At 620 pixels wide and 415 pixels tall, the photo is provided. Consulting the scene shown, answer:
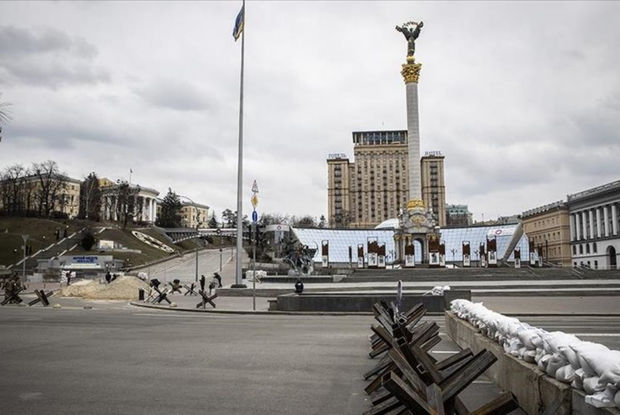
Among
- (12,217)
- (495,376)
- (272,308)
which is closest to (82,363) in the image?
(495,376)

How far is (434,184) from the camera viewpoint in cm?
19150

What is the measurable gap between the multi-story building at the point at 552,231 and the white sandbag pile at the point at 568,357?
10682cm

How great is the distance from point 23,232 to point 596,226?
114 m

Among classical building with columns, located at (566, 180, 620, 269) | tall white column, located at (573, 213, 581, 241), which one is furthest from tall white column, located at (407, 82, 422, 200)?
tall white column, located at (573, 213, 581, 241)

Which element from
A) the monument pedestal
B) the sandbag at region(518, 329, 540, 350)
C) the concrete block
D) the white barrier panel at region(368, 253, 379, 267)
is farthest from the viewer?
the monument pedestal

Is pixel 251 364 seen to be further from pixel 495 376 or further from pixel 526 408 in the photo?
pixel 526 408

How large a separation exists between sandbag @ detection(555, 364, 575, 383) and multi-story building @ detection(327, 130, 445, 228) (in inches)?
7330

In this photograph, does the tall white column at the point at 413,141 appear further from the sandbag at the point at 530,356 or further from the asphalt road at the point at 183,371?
the sandbag at the point at 530,356

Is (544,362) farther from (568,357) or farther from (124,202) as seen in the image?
(124,202)

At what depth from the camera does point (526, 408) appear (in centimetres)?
593

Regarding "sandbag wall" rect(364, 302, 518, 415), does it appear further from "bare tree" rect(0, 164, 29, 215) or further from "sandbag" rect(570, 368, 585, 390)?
"bare tree" rect(0, 164, 29, 215)

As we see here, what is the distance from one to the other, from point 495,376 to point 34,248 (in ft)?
350

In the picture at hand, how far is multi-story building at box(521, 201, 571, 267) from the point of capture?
11306cm

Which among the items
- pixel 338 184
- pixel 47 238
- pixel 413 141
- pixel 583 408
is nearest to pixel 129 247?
pixel 47 238
